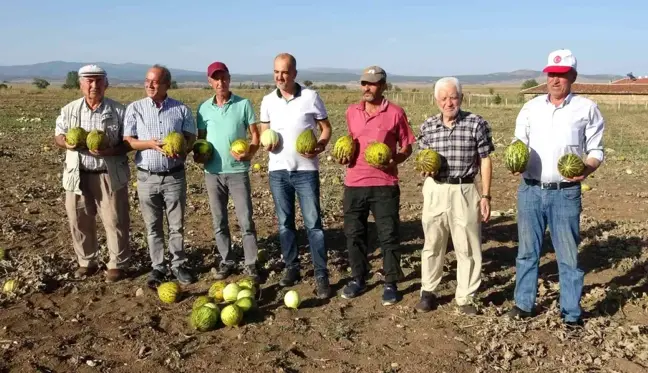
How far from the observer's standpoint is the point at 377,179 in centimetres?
667

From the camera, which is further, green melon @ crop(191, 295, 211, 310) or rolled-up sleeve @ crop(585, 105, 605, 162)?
green melon @ crop(191, 295, 211, 310)

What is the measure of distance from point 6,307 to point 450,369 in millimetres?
5100

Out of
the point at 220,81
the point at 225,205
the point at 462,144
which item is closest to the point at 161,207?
the point at 225,205

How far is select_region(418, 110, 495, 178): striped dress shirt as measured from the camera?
6113 millimetres

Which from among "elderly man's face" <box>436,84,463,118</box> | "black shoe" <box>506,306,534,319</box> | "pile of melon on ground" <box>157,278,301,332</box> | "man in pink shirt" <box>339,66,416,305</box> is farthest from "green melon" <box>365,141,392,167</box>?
"black shoe" <box>506,306,534,319</box>

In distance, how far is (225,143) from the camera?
7.29 metres

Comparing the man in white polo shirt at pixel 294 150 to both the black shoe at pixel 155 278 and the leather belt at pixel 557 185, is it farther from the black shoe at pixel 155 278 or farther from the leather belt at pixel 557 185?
the leather belt at pixel 557 185

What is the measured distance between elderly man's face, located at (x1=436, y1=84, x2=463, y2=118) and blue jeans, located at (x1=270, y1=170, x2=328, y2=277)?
1.80 meters

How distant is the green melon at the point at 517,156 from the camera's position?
5.75 metres

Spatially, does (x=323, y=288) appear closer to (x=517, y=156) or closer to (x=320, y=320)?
(x=320, y=320)

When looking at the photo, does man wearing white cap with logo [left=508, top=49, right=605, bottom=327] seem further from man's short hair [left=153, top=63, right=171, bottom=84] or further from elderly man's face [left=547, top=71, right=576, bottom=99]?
man's short hair [left=153, top=63, right=171, bottom=84]

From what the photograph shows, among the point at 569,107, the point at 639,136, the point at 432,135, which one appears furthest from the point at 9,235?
the point at 639,136

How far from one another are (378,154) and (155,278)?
3401mm

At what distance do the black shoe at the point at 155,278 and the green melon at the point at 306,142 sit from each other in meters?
2.56
